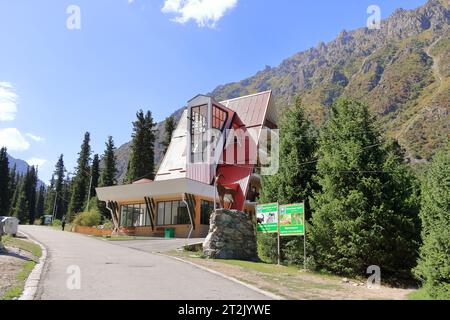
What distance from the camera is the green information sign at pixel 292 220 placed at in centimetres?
1880

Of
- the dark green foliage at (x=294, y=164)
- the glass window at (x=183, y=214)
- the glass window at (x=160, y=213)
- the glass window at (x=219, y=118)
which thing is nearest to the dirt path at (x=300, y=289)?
the dark green foliage at (x=294, y=164)

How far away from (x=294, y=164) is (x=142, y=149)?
3954 cm

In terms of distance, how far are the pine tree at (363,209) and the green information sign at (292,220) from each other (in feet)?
2.72

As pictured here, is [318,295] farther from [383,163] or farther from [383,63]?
[383,63]

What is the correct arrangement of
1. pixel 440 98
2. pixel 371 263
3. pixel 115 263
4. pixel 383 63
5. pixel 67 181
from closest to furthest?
pixel 115 263 → pixel 371 263 → pixel 67 181 → pixel 440 98 → pixel 383 63

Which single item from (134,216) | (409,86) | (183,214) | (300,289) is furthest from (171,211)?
(409,86)

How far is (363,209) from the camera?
59.1 feet

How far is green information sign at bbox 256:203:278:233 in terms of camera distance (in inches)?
789

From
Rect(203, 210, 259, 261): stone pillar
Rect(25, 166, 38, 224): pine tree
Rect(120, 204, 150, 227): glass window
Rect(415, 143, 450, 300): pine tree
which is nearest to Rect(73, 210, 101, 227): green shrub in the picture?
Rect(120, 204, 150, 227): glass window

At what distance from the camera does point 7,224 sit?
26156 mm

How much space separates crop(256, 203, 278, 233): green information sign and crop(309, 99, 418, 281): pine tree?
1.89 m
